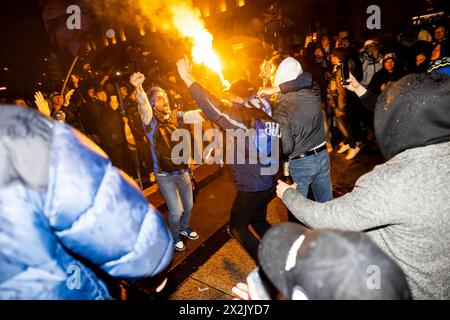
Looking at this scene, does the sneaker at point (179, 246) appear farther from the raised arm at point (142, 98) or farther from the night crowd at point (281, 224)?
the night crowd at point (281, 224)

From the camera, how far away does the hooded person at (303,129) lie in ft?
10.6

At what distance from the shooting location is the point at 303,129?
325cm

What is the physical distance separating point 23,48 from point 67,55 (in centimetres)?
120

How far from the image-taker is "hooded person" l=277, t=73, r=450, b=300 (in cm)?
125

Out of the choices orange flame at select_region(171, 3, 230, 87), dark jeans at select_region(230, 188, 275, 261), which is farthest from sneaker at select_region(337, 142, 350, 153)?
dark jeans at select_region(230, 188, 275, 261)

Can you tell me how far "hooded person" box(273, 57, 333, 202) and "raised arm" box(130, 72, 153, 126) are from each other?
1.52 metres

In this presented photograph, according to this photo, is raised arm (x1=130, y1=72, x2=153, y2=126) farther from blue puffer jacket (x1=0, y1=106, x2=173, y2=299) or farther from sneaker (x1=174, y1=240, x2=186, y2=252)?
blue puffer jacket (x1=0, y1=106, x2=173, y2=299)

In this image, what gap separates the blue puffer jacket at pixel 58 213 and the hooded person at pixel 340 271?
1.88 ft

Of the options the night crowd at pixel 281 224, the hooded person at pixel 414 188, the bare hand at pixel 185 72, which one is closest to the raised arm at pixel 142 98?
the bare hand at pixel 185 72

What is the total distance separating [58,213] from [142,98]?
251cm

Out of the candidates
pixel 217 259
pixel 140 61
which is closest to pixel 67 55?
pixel 140 61

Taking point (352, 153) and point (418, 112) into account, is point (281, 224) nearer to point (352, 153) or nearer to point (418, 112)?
point (418, 112)
